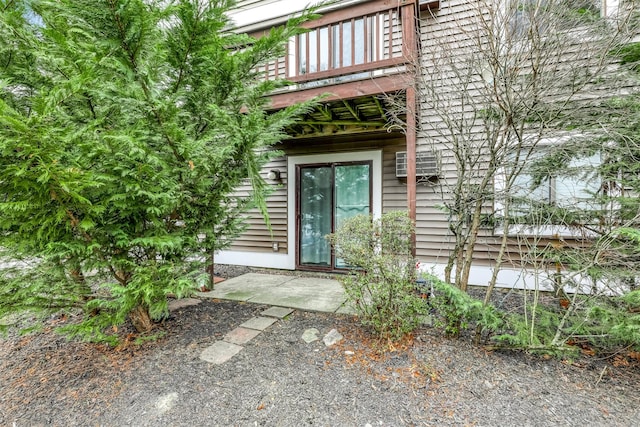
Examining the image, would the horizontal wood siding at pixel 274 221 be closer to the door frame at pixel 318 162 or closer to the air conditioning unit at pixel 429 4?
the door frame at pixel 318 162

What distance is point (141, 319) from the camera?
273 cm

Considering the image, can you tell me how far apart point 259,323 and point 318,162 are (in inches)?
122

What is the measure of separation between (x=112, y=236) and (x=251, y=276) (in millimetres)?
2819

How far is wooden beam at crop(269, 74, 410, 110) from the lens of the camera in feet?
10.9

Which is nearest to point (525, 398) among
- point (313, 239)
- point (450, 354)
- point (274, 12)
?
point (450, 354)

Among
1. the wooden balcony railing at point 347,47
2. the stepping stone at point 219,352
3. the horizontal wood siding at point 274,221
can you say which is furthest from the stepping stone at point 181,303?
the wooden balcony railing at point 347,47

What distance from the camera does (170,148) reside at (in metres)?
2.29

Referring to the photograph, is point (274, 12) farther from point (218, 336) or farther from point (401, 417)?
point (401, 417)

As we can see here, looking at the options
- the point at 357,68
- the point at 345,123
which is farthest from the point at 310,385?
the point at 345,123

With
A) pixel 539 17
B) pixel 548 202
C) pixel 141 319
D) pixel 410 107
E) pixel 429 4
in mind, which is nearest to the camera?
pixel 539 17

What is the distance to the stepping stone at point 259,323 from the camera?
286 centimetres

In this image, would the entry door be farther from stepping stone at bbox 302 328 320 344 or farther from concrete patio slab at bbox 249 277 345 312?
stepping stone at bbox 302 328 320 344

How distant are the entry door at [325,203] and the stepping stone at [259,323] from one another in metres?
2.15

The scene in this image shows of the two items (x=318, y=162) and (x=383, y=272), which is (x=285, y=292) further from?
(x=318, y=162)
